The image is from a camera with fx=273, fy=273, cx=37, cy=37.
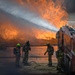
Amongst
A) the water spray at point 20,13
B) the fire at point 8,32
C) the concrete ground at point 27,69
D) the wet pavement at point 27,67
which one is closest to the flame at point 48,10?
the fire at point 8,32

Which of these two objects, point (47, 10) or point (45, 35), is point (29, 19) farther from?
point (45, 35)

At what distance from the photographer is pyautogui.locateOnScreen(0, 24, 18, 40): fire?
2534 centimetres

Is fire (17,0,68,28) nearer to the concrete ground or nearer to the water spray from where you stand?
the water spray

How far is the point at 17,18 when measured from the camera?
2786cm

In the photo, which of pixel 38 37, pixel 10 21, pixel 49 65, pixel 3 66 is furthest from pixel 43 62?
pixel 10 21

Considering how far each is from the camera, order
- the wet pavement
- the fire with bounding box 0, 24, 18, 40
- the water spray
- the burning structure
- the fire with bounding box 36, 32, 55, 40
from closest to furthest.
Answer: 1. the wet pavement
2. the fire with bounding box 36, 32, 55, 40
3. the fire with bounding box 0, 24, 18, 40
4. the burning structure
5. the water spray

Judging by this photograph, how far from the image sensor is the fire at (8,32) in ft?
83.1

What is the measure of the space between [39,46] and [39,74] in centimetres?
884

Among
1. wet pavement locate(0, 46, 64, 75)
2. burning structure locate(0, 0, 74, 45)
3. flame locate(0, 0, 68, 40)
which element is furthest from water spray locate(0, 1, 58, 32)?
wet pavement locate(0, 46, 64, 75)

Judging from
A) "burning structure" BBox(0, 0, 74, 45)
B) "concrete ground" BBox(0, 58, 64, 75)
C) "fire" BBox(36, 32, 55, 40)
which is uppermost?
"burning structure" BBox(0, 0, 74, 45)

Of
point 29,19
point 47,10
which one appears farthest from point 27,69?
point 47,10

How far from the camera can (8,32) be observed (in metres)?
25.8

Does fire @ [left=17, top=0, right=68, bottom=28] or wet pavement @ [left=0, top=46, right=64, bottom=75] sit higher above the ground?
fire @ [left=17, top=0, right=68, bottom=28]

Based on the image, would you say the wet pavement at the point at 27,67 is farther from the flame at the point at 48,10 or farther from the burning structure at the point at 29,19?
the flame at the point at 48,10
